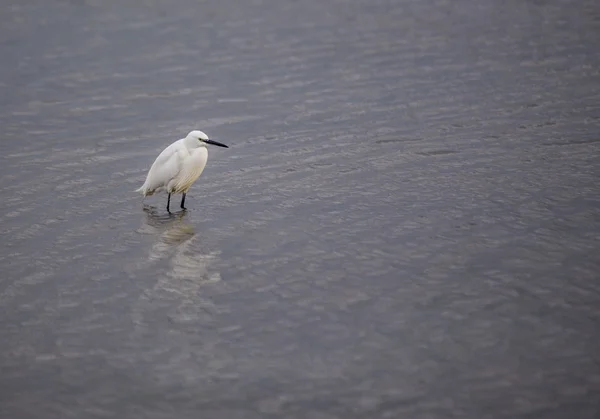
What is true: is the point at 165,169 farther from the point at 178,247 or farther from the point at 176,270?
the point at 176,270

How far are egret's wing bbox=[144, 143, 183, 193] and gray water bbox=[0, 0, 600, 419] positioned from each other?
0.48m

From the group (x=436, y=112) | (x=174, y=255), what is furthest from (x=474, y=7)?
(x=174, y=255)

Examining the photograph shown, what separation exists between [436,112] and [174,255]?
758 centimetres

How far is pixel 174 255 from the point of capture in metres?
12.7

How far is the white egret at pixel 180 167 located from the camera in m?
14.2

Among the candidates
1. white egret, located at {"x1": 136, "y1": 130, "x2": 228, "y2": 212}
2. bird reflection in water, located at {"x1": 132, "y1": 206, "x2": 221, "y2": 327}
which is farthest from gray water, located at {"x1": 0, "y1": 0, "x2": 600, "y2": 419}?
white egret, located at {"x1": 136, "y1": 130, "x2": 228, "y2": 212}

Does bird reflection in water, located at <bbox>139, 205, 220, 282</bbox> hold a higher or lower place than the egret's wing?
lower

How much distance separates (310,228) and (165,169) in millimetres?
2489

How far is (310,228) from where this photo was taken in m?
13.3

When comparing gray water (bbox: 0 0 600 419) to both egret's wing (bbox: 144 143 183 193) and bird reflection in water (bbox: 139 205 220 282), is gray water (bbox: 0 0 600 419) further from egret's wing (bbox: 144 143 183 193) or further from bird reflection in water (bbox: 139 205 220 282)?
egret's wing (bbox: 144 143 183 193)

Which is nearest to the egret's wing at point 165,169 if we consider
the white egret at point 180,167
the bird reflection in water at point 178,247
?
the white egret at point 180,167

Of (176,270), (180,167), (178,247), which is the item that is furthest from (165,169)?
(176,270)

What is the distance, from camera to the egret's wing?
14164mm

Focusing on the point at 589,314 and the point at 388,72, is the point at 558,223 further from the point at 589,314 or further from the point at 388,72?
the point at 388,72
